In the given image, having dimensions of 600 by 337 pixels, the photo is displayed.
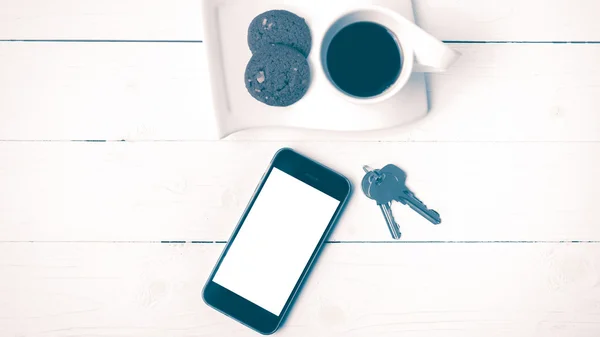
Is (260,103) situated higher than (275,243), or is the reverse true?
(260,103)

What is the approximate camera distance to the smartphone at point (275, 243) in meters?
0.48

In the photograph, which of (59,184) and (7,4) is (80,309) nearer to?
(59,184)

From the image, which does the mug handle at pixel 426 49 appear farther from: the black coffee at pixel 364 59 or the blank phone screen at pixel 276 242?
the blank phone screen at pixel 276 242

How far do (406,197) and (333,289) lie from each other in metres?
0.12

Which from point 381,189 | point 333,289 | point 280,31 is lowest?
point 333,289

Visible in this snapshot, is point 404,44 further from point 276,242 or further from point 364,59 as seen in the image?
point 276,242

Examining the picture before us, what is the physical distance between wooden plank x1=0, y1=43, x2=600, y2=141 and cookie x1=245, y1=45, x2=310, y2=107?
74 mm

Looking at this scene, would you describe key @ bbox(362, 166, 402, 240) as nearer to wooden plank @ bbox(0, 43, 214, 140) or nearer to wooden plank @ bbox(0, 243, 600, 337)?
wooden plank @ bbox(0, 243, 600, 337)

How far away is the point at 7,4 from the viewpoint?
0.48 m

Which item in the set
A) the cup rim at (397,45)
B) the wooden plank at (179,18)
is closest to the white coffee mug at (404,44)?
the cup rim at (397,45)

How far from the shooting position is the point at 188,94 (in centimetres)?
48

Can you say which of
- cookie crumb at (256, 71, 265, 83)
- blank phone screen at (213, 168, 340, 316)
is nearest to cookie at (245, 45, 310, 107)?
cookie crumb at (256, 71, 265, 83)

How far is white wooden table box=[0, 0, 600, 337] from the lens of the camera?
1.57 feet

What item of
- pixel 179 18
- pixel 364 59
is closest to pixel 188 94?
pixel 179 18
